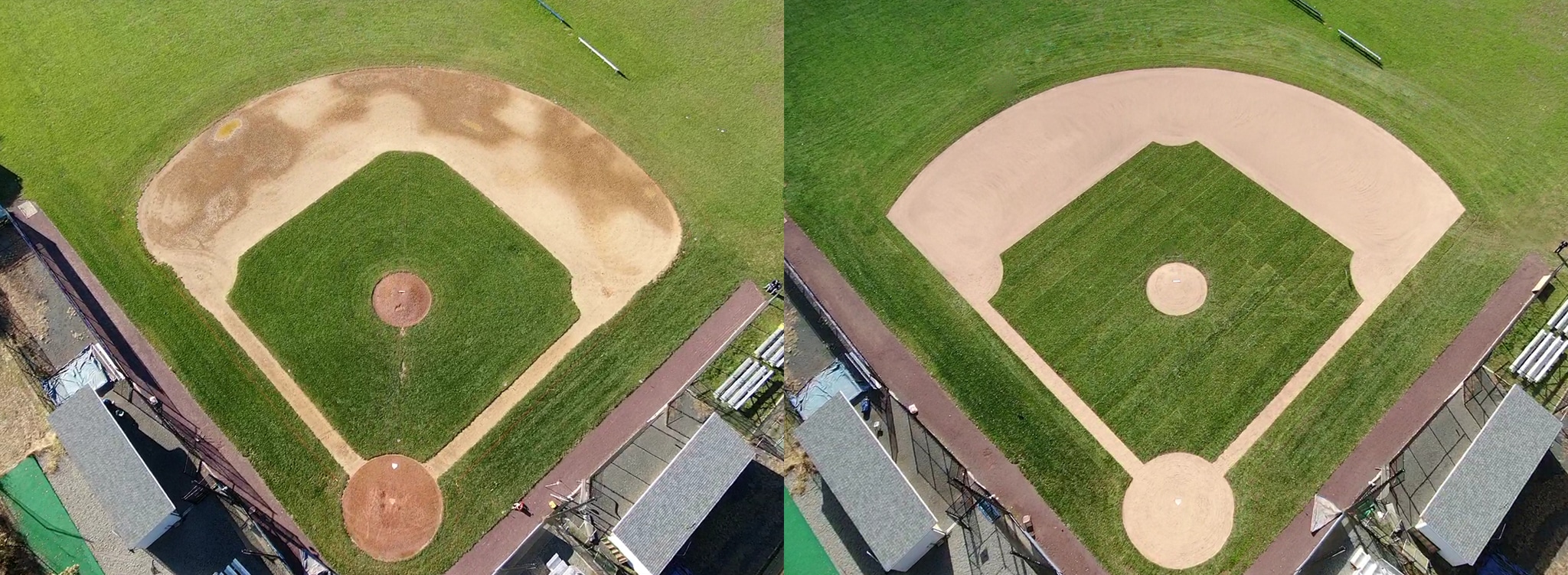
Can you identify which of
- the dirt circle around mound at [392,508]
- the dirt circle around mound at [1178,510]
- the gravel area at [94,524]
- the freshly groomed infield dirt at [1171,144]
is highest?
the freshly groomed infield dirt at [1171,144]

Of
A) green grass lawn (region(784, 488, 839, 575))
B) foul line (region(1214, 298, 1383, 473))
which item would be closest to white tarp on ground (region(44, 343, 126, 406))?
green grass lawn (region(784, 488, 839, 575))

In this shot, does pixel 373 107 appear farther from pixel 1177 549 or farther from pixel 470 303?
pixel 1177 549

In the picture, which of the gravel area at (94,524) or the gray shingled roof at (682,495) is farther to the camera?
the gravel area at (94,524)

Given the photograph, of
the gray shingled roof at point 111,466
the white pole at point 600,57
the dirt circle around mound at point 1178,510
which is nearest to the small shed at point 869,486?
the dirt circle around mound at point 1178,510

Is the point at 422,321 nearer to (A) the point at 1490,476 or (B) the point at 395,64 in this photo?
(B) the point at 395,64

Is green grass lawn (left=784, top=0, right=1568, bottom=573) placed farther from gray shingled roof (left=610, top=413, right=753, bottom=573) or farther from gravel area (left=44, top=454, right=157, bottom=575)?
gravel area (left=44, top=454, right=157, bottom=575)

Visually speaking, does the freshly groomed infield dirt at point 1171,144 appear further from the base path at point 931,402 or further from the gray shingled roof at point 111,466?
the gray shingled roof at point 111,466

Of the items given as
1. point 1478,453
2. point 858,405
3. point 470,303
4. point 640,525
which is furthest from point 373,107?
point 1478,453
